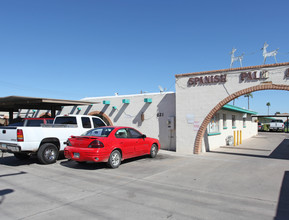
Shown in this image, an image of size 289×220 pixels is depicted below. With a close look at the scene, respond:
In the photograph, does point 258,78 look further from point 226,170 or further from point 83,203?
point 83,203

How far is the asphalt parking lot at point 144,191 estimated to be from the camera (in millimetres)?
4305

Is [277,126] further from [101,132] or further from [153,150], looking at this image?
[101,132]

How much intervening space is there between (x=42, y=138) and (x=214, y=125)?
10301 millimetres

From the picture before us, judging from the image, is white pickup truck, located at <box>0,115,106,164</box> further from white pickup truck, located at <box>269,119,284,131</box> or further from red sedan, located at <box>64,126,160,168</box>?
white pickup truck, located at <box>269,119,284,131</box>

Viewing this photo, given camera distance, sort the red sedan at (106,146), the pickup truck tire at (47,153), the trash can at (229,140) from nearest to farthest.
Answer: the red sedan at (106,146) → the pickup truck tire at (47,153) → the trash can at (229,140)

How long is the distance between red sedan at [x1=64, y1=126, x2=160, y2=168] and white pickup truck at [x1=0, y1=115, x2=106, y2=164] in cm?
104

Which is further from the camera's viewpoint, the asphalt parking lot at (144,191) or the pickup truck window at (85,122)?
the pickup truck window at (85,122)

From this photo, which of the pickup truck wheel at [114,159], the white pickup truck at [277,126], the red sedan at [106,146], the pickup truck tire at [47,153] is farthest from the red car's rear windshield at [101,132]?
the white pickup truck at [277,126]

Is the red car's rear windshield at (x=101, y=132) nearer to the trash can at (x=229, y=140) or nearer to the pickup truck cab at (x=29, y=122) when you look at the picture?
the pickup truck cab at (x=29, y=122)

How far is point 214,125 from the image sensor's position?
14766 millimetres

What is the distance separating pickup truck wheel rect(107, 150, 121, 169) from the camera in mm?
8053

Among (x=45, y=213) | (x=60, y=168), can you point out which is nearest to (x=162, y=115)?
(x=60, y=168)

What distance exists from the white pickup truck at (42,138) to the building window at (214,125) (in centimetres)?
772

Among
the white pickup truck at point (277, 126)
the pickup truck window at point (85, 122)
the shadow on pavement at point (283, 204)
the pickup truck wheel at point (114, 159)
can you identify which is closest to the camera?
the shadow on pavement at point (283, 204)
